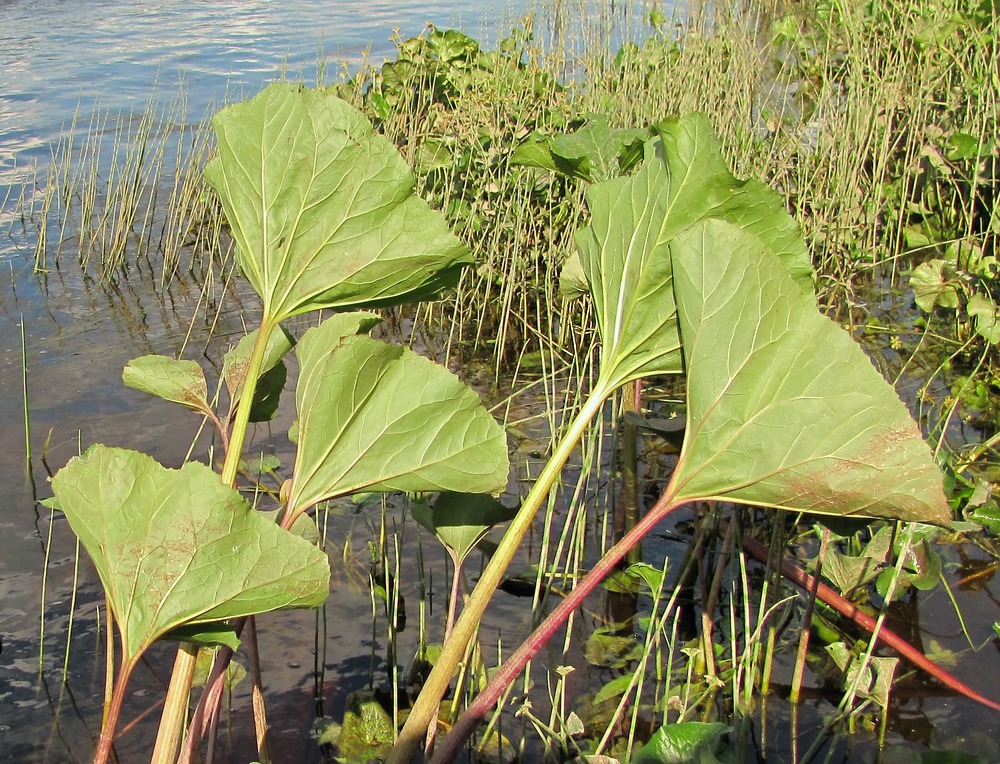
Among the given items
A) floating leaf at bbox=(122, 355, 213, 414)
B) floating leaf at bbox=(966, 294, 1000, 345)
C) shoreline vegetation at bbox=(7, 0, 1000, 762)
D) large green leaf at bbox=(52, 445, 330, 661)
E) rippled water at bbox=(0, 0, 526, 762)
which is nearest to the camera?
Result: large green leaf at bbox=(52, 445, 330, 661)

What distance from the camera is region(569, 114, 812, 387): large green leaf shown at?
1.18 m

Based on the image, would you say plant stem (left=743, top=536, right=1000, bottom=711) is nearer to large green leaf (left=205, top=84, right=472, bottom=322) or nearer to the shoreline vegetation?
the shoreline vegetation

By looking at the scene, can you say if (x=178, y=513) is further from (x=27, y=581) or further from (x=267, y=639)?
(x=27, y=581)

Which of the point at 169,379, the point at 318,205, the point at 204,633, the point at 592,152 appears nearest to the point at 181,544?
the point at 204,633

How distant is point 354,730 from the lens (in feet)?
5.67

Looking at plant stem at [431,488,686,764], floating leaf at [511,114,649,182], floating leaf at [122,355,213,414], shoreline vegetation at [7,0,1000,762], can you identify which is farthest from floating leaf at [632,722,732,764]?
floating leaf at [511,114,649,182]

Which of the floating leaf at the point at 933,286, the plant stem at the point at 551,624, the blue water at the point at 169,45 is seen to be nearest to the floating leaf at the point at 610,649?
the plant stem at the point at 551,624

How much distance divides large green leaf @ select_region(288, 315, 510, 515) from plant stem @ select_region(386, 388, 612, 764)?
49 mm

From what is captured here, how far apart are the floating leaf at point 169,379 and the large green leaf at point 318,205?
159 millimetres

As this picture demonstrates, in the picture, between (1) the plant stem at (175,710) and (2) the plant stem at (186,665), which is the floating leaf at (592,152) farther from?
(1) the plant stem at (175,710)

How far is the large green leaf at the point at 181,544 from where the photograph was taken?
3.38 ft

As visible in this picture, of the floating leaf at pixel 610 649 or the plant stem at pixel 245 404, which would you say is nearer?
the plant stem at pixel 245 404

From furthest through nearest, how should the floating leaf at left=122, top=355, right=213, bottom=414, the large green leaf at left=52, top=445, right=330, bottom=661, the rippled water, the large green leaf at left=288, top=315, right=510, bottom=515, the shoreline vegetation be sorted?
the rippled water < the shoreline vegetation < the floating leaf at left=122, top=355, right=213, bottom=414 < the large green leaf at left=288, top=315, right=510, bottom=515 < the large green leaf at left=52, top=445, right=330, bottom=661

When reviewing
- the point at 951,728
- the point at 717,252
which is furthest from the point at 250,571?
the point at 951,728
